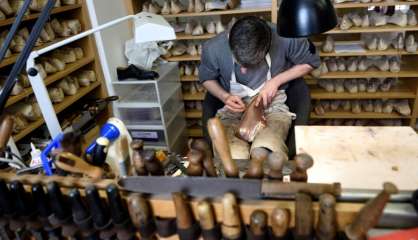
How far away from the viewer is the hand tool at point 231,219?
0.49m

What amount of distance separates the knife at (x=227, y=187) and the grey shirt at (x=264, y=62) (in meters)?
1.41

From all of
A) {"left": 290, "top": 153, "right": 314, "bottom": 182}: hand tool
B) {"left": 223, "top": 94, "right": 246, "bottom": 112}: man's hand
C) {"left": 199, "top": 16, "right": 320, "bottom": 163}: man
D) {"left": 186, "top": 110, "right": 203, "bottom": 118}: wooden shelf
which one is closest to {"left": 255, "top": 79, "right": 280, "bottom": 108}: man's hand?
{"left": 199, "top": 16, "right": 320, "bottom": 163}: man

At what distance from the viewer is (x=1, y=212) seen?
637mm

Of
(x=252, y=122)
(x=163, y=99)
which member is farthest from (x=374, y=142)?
(x=163, y=99)

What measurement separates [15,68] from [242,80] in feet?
4.49

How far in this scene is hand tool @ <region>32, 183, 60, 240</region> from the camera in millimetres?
584

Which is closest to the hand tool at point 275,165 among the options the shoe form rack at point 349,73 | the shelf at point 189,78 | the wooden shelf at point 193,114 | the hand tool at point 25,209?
the hand tool at point 25,209

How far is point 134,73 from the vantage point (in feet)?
7.55

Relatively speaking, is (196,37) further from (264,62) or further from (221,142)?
(221,142)

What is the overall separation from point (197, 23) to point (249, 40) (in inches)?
41.3

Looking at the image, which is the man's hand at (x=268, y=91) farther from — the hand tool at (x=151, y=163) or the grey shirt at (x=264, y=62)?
the hand tool at (x=151, y=163)

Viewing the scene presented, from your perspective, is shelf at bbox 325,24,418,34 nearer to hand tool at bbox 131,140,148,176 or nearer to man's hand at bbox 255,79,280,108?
man's hand at bbox 255,79,280,108

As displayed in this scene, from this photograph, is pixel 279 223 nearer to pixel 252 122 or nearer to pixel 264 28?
pixel 252 122

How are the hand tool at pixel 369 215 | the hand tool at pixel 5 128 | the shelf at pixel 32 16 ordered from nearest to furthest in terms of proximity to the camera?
the hand tool at pixel 369 215 → the hand tool at pixel 5 128 → the shelf at pixel 32 16
